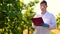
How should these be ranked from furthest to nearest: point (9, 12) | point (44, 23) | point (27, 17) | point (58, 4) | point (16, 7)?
point (58, 4) → point (27, 17) → point (16, 7) → point (9, 12) → point (44, 23)

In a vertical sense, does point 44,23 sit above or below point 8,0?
below

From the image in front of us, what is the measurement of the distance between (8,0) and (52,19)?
37.2 inches

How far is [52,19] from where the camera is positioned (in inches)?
133

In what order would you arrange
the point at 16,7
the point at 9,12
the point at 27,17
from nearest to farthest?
1. the point at 9,12
2. the point at 16,7
3. the point at 27,17

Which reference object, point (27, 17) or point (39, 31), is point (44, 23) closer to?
point (39, 31)

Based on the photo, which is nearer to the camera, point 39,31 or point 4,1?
point 39,31

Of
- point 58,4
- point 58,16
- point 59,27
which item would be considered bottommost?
point 59,27

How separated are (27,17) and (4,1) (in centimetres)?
145

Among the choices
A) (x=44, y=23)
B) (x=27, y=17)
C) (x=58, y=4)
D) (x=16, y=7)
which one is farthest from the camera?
(x=58, y=4)

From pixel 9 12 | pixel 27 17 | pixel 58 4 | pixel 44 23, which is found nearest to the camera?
pixel 44 23

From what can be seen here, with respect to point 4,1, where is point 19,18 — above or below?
below

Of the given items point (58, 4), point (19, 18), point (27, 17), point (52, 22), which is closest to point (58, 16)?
point (58, 4)

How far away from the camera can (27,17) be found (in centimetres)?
512

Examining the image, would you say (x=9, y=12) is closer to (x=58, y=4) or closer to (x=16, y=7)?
(x=16, y=7)
